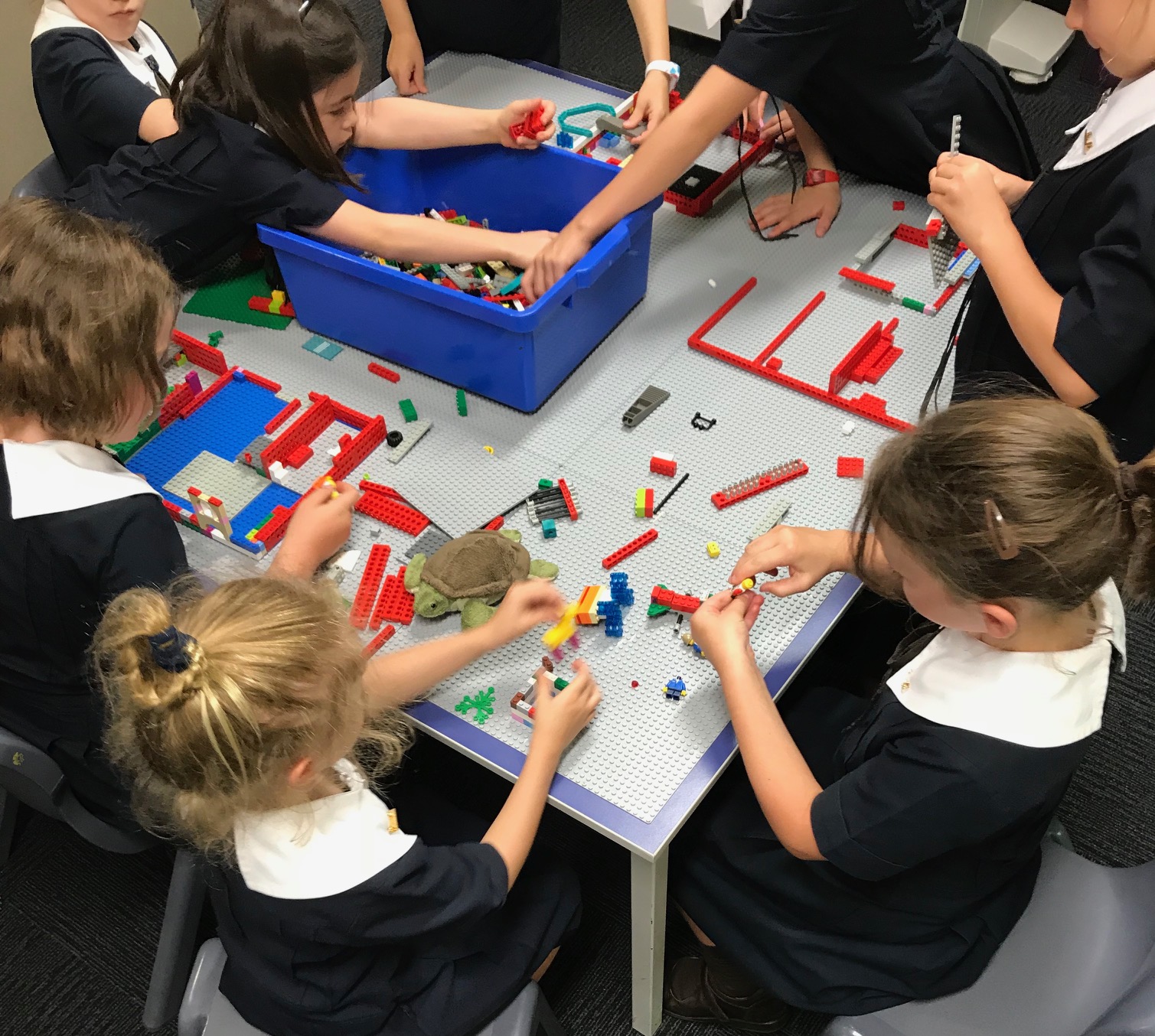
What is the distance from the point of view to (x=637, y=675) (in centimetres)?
115

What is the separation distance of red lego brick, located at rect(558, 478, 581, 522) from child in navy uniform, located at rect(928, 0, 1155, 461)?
1.81ft

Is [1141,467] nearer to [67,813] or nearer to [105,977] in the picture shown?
[67,813]

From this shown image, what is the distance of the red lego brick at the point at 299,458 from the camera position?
4.51 ft

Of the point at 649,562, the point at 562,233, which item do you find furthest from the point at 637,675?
the point at 562,233

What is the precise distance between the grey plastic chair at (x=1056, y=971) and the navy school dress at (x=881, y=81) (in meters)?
1.12

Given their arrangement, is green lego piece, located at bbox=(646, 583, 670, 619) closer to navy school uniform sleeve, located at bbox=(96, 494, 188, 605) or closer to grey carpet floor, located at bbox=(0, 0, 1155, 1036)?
navy school uniform sleeve, located at bbox=(96, 494, 188, 605)

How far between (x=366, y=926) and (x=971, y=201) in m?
1.07

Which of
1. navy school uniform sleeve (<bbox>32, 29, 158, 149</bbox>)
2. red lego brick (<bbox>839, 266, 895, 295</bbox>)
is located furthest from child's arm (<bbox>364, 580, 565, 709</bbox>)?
navy school uniform sleeve (<bbox>32, 29, 158, 149</bbox>)

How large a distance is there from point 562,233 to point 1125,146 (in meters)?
0.70

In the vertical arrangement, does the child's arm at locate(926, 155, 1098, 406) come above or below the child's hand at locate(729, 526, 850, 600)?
above

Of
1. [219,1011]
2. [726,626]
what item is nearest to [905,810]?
[726,626]

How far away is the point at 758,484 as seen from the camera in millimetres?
1318

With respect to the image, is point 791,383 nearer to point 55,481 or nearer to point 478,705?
point 478,705

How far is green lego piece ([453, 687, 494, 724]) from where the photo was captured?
3.71ft
